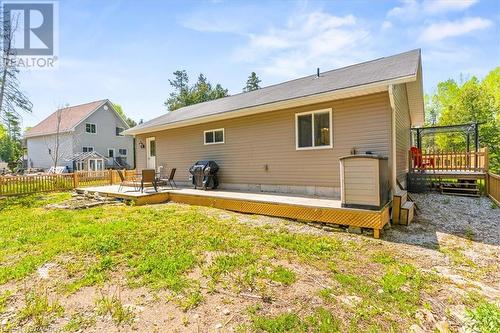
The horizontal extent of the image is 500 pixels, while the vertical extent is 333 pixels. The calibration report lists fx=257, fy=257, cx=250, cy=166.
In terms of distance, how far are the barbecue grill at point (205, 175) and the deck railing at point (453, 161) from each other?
299 inches

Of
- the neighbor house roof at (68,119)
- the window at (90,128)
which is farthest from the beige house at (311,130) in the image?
the neighbor house roof at (68,119)

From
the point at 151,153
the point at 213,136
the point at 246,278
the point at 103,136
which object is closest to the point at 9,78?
Result: the point at 151,153

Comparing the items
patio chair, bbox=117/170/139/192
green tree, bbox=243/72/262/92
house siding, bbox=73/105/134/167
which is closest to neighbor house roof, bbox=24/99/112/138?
house siding, bbox=73/105/134/167

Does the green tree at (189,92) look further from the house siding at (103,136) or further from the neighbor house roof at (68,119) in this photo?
the neighbor house roof at (68,119)

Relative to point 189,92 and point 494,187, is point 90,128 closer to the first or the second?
point 189,92

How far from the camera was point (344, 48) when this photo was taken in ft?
33.3

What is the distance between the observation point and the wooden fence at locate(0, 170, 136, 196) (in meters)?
11.0

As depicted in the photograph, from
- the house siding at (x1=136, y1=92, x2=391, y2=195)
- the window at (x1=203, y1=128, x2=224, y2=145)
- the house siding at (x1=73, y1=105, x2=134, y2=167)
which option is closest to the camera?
the house siding at (x1=136, y1=92, x2=391, y2=195)

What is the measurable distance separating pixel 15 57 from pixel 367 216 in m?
16.6

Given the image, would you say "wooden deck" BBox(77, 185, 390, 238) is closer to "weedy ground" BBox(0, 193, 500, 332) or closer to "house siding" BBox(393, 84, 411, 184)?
"weedy ground" BBox(0, 193, 500, 332)

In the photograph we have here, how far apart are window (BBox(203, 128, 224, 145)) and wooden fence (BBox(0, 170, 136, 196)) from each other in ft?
14.0

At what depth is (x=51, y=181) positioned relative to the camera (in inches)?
481

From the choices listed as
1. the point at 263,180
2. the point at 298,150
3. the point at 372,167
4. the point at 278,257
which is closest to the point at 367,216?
the point at 372,167

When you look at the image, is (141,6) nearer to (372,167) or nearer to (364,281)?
(372,167)
